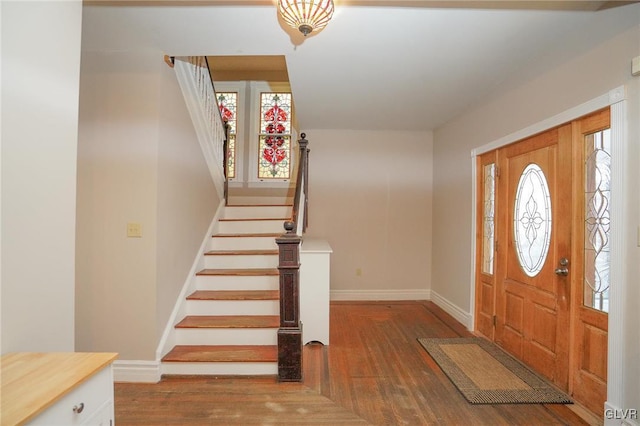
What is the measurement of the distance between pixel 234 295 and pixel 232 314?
0.56ft

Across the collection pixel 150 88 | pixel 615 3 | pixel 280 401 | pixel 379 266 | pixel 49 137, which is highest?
pixel 615 3

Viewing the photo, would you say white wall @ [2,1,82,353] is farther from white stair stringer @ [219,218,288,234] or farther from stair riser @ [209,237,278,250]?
white stair stringer @ [219,218,288,234]

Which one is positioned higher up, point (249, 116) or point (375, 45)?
point (249, 116)

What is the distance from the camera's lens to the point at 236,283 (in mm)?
3246

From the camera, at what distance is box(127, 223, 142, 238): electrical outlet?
254 centimetres

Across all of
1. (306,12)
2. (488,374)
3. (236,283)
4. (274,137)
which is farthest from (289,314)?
(274,137)

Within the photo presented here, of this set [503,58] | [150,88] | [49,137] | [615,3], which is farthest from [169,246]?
[615,3]

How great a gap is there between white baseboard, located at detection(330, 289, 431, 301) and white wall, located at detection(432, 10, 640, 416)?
0.33m

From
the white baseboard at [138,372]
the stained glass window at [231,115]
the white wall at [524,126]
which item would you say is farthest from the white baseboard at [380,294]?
the white baseboard at [138,372]

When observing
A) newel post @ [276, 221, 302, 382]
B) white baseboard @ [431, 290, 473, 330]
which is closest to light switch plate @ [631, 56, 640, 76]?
newel post @ [276, 221, 302, 382]

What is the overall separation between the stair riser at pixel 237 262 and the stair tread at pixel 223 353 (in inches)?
35.8

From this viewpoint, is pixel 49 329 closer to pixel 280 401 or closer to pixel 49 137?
pixel 49 137

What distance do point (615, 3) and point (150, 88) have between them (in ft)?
10.2

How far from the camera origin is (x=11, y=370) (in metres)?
1.14
